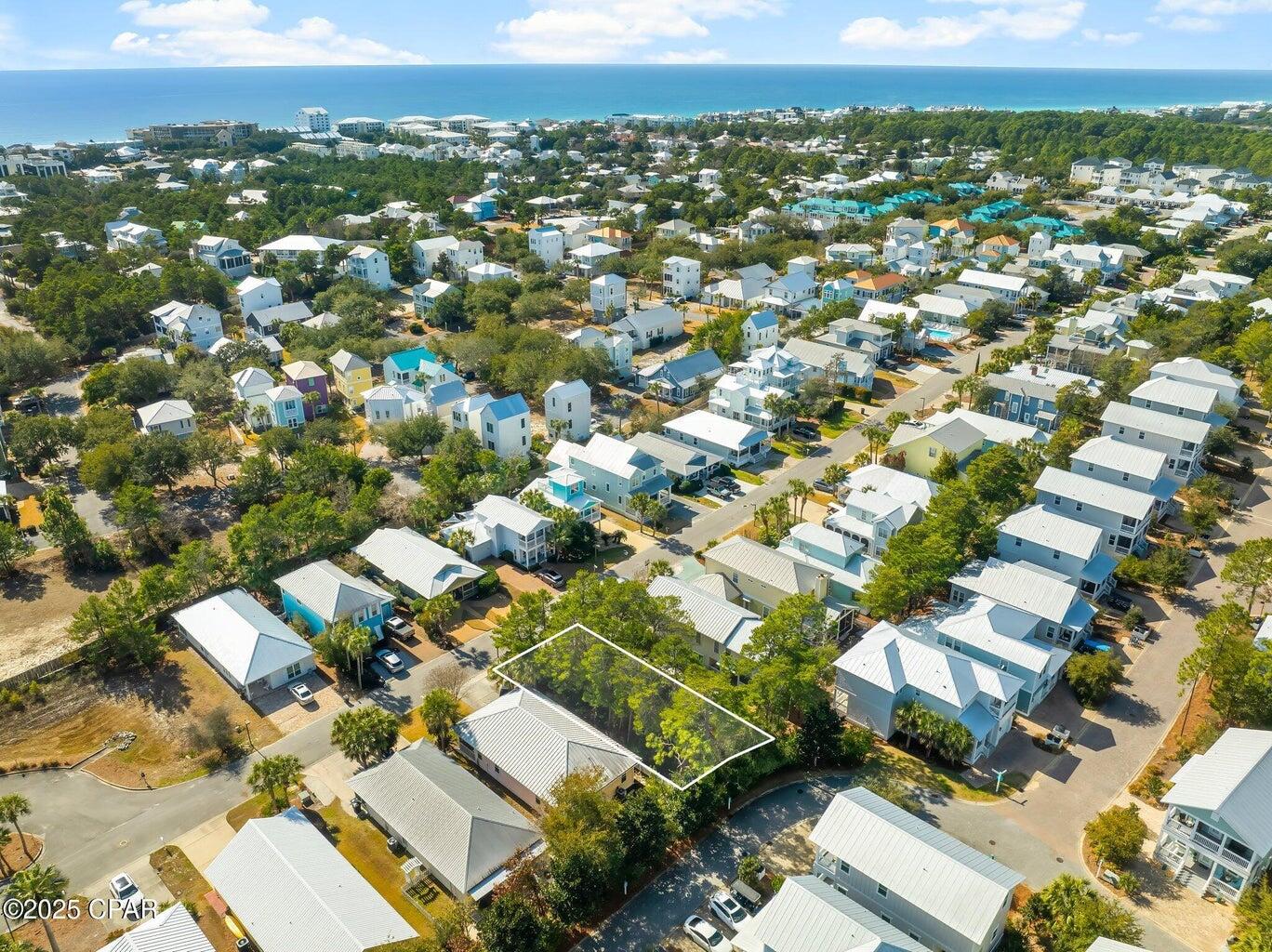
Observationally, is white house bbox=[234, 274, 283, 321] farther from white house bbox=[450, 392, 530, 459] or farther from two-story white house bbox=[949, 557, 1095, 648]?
two-story white house bbox=[949, 557, 1095, 648]

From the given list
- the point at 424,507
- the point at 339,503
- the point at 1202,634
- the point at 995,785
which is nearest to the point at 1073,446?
the point at 1202,634

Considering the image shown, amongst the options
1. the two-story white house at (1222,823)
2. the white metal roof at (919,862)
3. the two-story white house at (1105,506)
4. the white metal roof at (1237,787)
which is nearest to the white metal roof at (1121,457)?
the two-story white house at (1105,506)

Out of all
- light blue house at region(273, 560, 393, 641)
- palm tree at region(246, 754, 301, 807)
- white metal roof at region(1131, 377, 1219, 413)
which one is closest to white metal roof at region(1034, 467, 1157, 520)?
white metal roof at region(1131, 377, 1219, 413)

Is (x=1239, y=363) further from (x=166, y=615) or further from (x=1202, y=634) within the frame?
(x=166, y=615)

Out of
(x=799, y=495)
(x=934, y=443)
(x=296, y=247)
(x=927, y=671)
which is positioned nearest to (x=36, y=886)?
(x=927, y=671)

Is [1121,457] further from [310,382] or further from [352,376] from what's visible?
[310,382]
